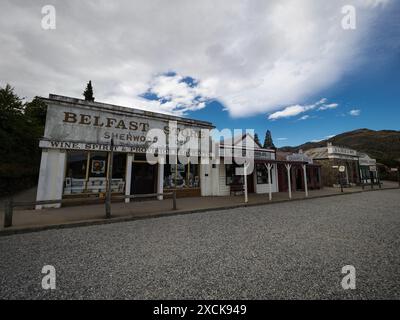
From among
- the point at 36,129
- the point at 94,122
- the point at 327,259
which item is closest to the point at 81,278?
the point at 327,259

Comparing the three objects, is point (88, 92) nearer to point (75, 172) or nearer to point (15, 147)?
point (15, 147)

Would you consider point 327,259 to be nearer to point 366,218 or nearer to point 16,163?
point 366,218

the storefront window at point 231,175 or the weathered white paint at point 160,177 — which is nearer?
the weathered white paint at point 160,177

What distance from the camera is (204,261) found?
3502 millimetres

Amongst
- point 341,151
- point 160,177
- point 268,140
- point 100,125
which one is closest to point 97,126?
point 100,125

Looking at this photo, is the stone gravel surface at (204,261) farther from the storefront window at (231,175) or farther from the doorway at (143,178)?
the storefront window at (231,175)

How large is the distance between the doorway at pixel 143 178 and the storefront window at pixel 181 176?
82 cm

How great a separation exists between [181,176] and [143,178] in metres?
2.50

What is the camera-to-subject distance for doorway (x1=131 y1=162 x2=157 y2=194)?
1091 cm

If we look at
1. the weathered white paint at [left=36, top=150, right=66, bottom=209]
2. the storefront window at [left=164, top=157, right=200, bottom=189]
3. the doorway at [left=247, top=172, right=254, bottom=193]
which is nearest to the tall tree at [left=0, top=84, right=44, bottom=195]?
the weathered white paint at [left=36, top=150, right=66, bottom=209]

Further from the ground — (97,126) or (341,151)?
(341,151)

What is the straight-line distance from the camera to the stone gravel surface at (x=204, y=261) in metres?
2.59

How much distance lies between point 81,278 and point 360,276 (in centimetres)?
459

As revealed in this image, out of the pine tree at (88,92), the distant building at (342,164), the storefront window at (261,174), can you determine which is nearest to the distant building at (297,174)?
the storefront window at (261,174)
